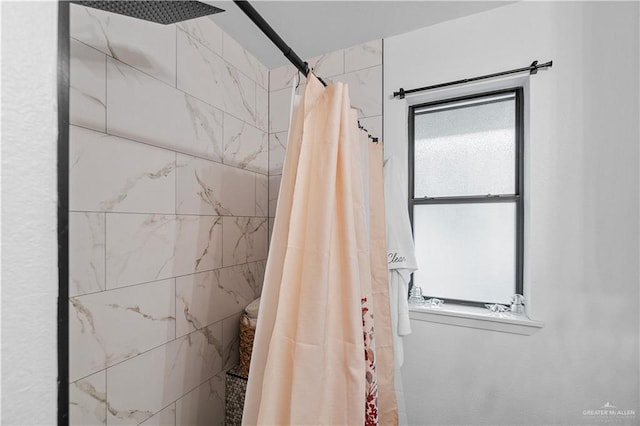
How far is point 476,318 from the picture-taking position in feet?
4.34

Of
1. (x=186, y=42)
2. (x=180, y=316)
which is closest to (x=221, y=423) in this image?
(x=180, y=316)

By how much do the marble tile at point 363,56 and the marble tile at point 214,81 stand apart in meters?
0.56

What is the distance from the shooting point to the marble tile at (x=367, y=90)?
5.06ft

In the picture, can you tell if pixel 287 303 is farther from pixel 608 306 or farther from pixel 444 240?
pixel 608 306

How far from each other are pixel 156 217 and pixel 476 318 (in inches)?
56.9

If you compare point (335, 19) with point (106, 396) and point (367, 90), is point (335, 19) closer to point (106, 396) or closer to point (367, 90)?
point (367, 90)

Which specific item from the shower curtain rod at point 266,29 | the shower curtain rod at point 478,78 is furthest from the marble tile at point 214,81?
the shower curtain rod at point 478,78

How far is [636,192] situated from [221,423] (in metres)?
2.06

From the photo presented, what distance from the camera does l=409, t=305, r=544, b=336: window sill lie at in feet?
4.09

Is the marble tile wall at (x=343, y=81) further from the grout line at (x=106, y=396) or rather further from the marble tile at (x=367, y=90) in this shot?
the grout line at (x=106, y=396)

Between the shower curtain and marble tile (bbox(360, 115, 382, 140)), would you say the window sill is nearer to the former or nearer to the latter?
the shower curtain

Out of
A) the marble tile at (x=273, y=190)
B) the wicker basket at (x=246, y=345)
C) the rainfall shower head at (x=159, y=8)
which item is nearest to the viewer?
the rainfall shower head at (x=159, y=8)

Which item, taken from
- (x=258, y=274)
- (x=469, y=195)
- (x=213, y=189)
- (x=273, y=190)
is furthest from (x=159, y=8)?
(x=469, y=195)

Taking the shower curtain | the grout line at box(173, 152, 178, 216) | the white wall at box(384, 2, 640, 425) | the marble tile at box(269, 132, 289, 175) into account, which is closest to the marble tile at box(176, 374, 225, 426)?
the shower curtain
